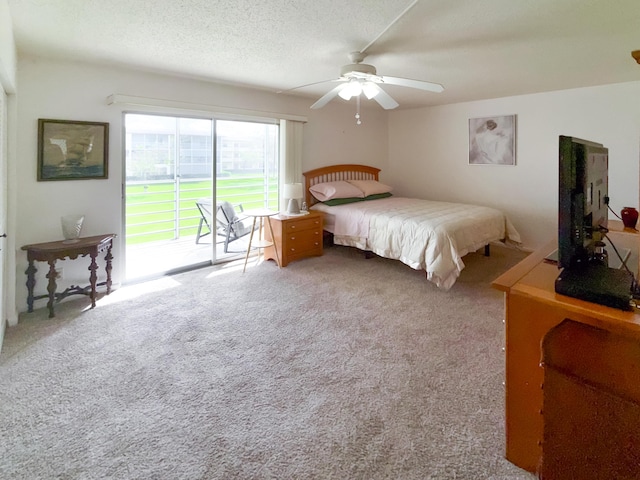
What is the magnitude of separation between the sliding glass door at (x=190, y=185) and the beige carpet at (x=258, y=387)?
141 cm

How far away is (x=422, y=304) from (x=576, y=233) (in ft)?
6.92

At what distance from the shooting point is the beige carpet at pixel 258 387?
1.57 m

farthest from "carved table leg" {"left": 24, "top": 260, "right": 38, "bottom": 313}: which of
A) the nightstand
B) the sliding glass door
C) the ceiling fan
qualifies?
the ceiling fan

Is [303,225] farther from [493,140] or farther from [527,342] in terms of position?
[527,342]

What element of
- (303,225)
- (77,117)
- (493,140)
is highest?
(493,140)

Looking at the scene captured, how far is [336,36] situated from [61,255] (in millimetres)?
2892

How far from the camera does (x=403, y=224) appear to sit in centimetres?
398

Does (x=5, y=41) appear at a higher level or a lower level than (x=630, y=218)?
higher

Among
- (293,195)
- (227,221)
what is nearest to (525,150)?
(293,195)

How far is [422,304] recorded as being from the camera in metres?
3.32

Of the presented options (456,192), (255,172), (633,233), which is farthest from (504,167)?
(255,172)

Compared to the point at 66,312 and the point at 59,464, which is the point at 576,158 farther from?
the point at 66,312

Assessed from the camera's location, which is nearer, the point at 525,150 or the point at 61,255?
the point at 61,255

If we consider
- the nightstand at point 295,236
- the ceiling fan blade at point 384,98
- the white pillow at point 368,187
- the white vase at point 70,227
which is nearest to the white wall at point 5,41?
the white vase at point 70,227
